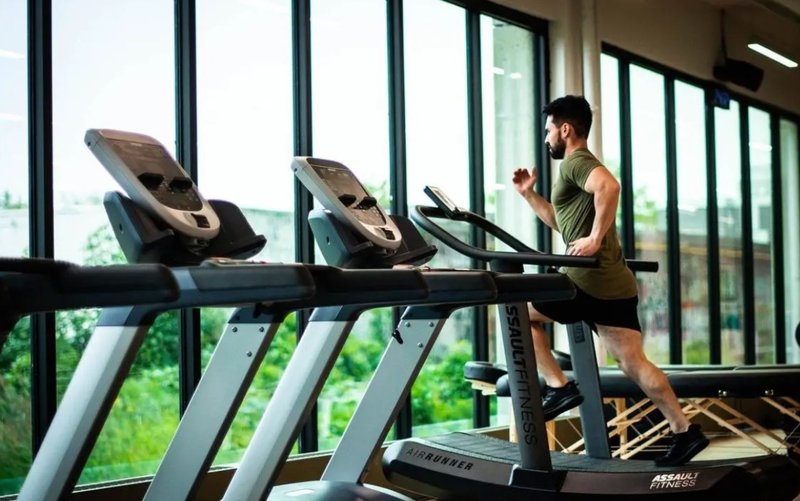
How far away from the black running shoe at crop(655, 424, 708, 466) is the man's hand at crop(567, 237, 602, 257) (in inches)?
31.3

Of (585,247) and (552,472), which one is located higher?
(585,247)

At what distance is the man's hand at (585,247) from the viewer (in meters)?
4.00

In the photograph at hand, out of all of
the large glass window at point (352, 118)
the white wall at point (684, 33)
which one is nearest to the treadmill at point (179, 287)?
the large glass window at point (352, 118)

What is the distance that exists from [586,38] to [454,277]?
425cm

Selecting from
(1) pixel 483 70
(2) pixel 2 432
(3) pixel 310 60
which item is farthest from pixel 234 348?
(1) pixel 483 70

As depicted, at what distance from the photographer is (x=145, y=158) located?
2.79m

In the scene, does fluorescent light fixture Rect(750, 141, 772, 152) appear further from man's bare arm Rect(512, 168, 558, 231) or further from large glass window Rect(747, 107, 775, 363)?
man's bare arm Rect(512, 168, 558, 231)

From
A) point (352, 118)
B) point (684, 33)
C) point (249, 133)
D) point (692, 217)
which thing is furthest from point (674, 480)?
point (684, 33)

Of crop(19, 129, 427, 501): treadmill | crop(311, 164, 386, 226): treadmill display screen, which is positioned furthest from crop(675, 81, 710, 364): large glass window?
crop(19, 129, 427, 501): treadmill

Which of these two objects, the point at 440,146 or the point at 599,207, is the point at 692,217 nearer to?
the point at 440,146

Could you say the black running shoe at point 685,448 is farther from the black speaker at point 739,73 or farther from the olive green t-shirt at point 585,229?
the black speaker at point 739,73

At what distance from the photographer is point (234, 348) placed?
111 inches

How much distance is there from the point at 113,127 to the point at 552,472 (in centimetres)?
218

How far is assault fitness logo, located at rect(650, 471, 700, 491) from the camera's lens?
390cm
